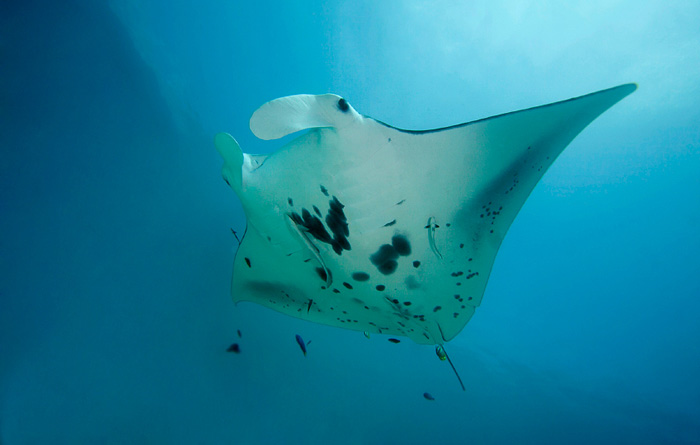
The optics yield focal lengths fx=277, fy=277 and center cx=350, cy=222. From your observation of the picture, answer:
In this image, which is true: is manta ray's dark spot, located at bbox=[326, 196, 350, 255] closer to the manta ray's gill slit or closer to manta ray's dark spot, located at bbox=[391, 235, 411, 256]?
the manta ray's gill slit

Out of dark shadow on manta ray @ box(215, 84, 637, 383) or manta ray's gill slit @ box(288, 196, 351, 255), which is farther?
manta ray's gill slit @ box(288, 196, 351, 255)

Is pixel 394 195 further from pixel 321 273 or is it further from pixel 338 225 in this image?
pixel 321 273

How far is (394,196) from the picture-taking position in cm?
170

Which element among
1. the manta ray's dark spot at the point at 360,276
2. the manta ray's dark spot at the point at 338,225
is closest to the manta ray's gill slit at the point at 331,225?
the manta ray's dark spot at the point at 338,225

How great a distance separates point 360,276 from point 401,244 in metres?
0.42

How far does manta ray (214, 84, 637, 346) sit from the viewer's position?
1.39 m

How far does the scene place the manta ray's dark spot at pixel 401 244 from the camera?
1.86m

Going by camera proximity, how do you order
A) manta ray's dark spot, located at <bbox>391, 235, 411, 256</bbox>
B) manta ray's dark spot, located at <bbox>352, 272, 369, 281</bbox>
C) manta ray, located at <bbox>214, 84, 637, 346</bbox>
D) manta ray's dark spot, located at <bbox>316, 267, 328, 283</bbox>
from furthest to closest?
manta ray's dark spot, located at <bbox>316, 267, 328, 283</bbox>, manta ray's dark spot, located at <bbox>352, 272, 369, 281</bbox>, manta ray's dark spot, located at <bbox>391, 235, 411, 256</bbox>, manta ray, located at <bbox>214, 84, 637, 346</bbox>

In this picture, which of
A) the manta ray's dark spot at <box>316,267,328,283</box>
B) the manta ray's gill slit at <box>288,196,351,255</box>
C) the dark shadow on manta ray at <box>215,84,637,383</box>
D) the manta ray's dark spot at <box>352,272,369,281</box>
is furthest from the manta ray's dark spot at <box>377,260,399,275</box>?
the manta ray's dark spot at <box>316,267,328,283</box>

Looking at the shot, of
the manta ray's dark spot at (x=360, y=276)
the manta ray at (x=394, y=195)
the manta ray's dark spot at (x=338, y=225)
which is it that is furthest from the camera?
the manta ray's dark spot at (x=360, y=276)

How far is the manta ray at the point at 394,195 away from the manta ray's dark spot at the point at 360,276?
1 centimetres

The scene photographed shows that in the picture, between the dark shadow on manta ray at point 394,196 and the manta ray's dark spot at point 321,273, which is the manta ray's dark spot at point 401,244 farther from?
the manta ray's dark spot at point 321,273

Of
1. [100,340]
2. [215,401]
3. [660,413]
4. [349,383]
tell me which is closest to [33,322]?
[100,340]

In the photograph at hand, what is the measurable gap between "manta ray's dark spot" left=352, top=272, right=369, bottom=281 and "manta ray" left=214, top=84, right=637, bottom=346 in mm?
12
